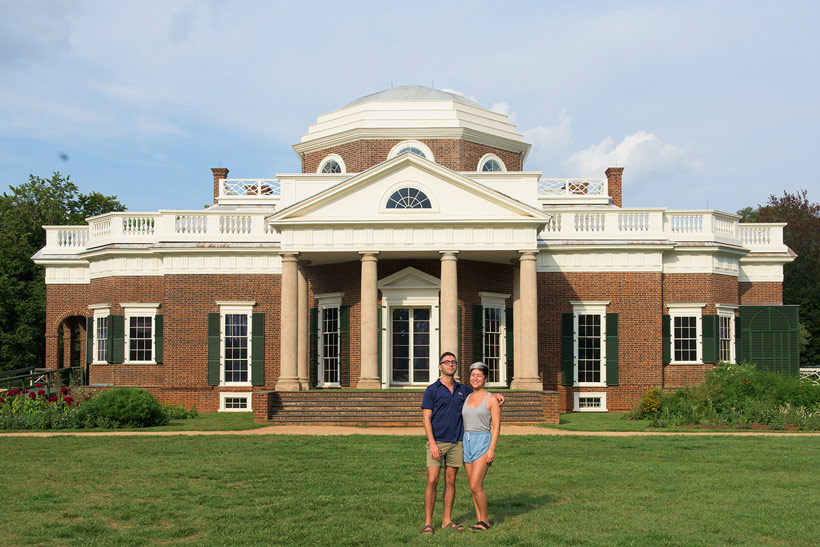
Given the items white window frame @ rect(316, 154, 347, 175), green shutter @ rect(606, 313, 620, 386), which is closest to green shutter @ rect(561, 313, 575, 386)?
green shutter @ rect(606, 313, 620, 386)


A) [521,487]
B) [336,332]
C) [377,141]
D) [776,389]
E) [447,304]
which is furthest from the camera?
[377,141]

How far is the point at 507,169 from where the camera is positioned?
34.2 meters

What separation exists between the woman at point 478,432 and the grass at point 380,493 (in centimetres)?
41

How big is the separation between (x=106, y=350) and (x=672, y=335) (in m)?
20.5

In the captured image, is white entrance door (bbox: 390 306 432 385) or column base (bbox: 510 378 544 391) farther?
white entrance door (bbox: 390 306 432 385)

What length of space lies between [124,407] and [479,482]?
598 inches

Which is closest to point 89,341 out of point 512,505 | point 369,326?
point 369,326

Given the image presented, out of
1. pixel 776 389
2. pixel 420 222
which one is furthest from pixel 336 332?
pixel 776 389

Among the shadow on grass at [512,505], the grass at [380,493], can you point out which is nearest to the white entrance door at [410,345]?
the grass at [380,493]

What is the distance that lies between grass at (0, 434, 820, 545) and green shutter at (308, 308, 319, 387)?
11.5 meters

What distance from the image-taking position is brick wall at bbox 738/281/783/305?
1282 inches

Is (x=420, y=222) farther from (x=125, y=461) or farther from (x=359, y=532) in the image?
(x=359, y=532)

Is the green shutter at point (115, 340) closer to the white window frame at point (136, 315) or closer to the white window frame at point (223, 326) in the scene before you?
the white window frame at point (136, 315)

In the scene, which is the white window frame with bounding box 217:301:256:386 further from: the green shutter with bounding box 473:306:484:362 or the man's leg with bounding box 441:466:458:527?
the man's leg with bounding box 441:466:458:527
